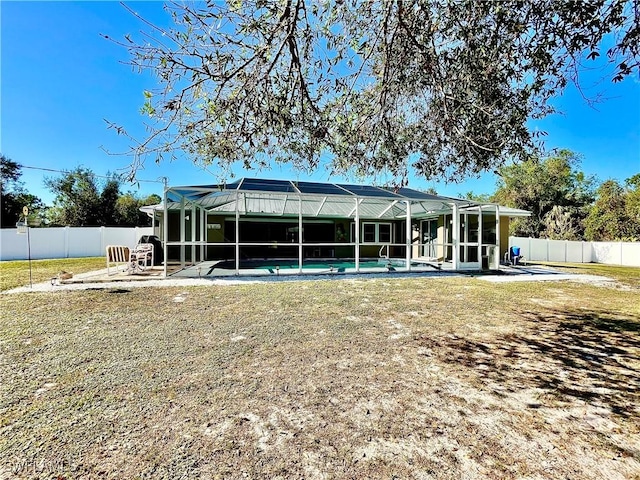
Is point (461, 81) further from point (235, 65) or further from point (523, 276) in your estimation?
point (523, 276)

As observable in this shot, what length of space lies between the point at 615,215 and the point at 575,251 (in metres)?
5.83

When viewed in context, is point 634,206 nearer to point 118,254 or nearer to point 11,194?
point 118,254

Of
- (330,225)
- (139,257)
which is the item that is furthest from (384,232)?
(139,257)

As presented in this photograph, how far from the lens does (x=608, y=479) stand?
7.13ft

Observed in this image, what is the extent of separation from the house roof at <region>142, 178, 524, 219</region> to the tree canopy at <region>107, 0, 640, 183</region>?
6307mm

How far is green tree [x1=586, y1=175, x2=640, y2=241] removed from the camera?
24.6m

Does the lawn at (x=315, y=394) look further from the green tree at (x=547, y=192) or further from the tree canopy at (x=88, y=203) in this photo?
the green tree at (x=547, y=192)

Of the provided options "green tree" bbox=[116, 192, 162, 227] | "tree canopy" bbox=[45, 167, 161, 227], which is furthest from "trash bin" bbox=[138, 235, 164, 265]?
"green tree" bbox=[116, 192, 162, 227]

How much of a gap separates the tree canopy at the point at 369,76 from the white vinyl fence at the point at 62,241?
20316 mm

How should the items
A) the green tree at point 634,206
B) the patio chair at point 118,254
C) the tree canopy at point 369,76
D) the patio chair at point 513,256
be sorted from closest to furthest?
the tree canopy at point 369,76, the patio chair at point 118,254, the patio chair at point 513,256, the green tree at point 634,206

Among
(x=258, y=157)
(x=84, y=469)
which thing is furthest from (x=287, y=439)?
(x=258, y=157)

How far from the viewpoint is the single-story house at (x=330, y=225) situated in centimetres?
1327

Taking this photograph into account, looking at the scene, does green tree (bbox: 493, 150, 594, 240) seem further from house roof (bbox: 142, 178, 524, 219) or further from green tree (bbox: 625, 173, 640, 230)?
house roof (bbox: 142, 178, 524, 219)

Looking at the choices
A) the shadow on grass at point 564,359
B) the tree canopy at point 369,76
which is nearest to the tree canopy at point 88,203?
the tree canopy at point 369,76
